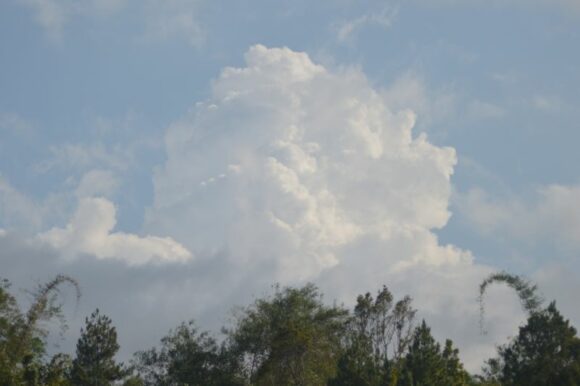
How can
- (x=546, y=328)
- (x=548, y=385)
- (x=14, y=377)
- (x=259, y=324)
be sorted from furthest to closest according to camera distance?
(x=259, y=324) < (x=546, y=328) < (x=548, y=385) < (x=14, y=377)

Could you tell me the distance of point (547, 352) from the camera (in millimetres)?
47781

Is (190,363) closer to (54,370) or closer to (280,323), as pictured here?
A: (280,323)

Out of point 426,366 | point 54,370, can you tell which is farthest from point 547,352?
point 54,370

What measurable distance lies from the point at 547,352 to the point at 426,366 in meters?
7.47

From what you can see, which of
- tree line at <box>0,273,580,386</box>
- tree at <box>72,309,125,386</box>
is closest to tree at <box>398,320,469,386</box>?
tree line at <box>0,273,580,386</box>

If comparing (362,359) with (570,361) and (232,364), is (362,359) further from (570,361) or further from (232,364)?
(232,364)

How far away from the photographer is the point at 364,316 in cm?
7819

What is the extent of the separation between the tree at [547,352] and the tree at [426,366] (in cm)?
429

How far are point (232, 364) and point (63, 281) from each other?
72.3 m

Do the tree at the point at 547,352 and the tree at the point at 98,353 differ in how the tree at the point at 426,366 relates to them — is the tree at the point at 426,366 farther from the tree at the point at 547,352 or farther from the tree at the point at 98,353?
the tree at the point at 98,353

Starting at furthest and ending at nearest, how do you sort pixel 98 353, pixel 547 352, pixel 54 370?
1. pixel 98 353
2. pixel 547 352
3. pixel 54 370

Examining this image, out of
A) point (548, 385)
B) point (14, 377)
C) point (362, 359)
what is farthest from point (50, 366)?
point (548, 385)

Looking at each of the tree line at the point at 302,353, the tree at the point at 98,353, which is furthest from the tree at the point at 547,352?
the tree at the point at 98,353

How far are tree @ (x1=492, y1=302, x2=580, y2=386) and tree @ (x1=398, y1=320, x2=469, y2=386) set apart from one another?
14.1 ft
